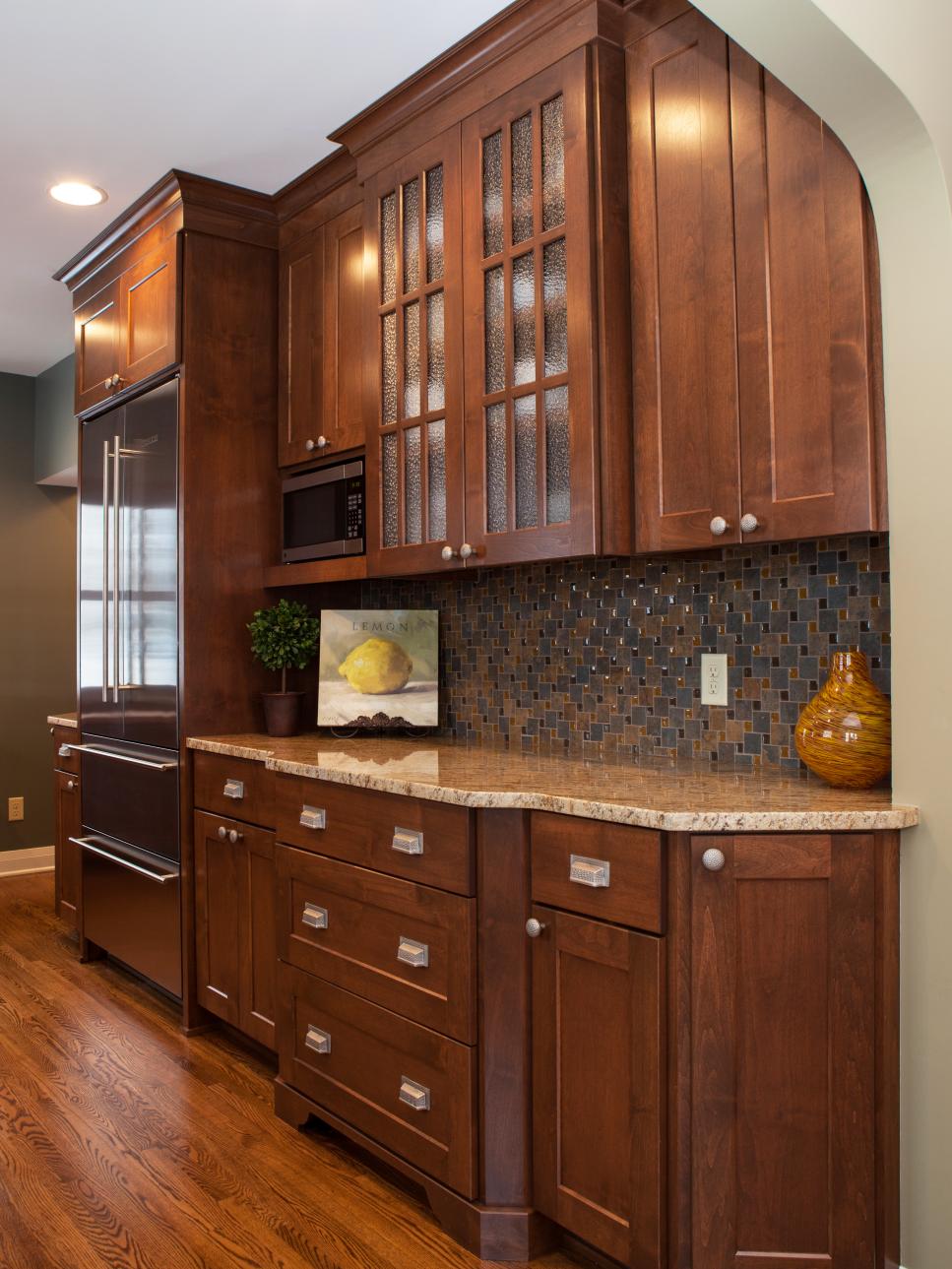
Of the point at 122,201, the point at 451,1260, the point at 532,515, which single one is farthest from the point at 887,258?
the point at 122,201

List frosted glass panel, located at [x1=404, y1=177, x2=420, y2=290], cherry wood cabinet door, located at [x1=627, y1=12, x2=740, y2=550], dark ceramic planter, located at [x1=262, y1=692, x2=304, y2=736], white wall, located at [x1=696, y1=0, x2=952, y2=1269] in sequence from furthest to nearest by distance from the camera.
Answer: dark ceramic planter, located at [x1=262, y1=692, x2=304, y2=736] → frosted glass panel, located at [x1=404, y1=177, x2=420, y2=290] → cherry wood cabinet door, located at [x1=627, y1=12, x2=740, y2=550] → white wall, located at [x1=696, y1=0, x2=952, y2=1269]

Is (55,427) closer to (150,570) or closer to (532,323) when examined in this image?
(150,570)

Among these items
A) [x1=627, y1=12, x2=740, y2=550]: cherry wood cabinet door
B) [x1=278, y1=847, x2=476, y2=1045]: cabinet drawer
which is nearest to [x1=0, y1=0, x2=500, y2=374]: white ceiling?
[x1=627, y1=12, x2=740, y2=550]: cherry wood cabinet door

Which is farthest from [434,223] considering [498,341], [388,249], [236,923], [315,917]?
[236,923]

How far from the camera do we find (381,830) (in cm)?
223

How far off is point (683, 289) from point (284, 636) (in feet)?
5.45

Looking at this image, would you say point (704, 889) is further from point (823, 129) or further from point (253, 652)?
point (253, 652)

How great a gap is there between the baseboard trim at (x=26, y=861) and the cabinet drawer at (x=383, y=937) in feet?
11.0

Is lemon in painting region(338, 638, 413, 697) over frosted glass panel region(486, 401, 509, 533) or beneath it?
beneath

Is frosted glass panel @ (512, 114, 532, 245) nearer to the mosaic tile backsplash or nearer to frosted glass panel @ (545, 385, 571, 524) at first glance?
frosted glass panel @ (545, 385, 571, 524)

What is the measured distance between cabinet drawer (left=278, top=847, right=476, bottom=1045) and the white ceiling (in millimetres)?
1923

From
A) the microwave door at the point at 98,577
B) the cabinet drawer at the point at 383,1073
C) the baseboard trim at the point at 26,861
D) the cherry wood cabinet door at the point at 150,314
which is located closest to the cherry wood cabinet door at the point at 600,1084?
the cabinet drawer at the point at 383,1073

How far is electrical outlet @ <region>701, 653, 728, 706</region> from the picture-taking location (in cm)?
233

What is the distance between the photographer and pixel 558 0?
218 cm
